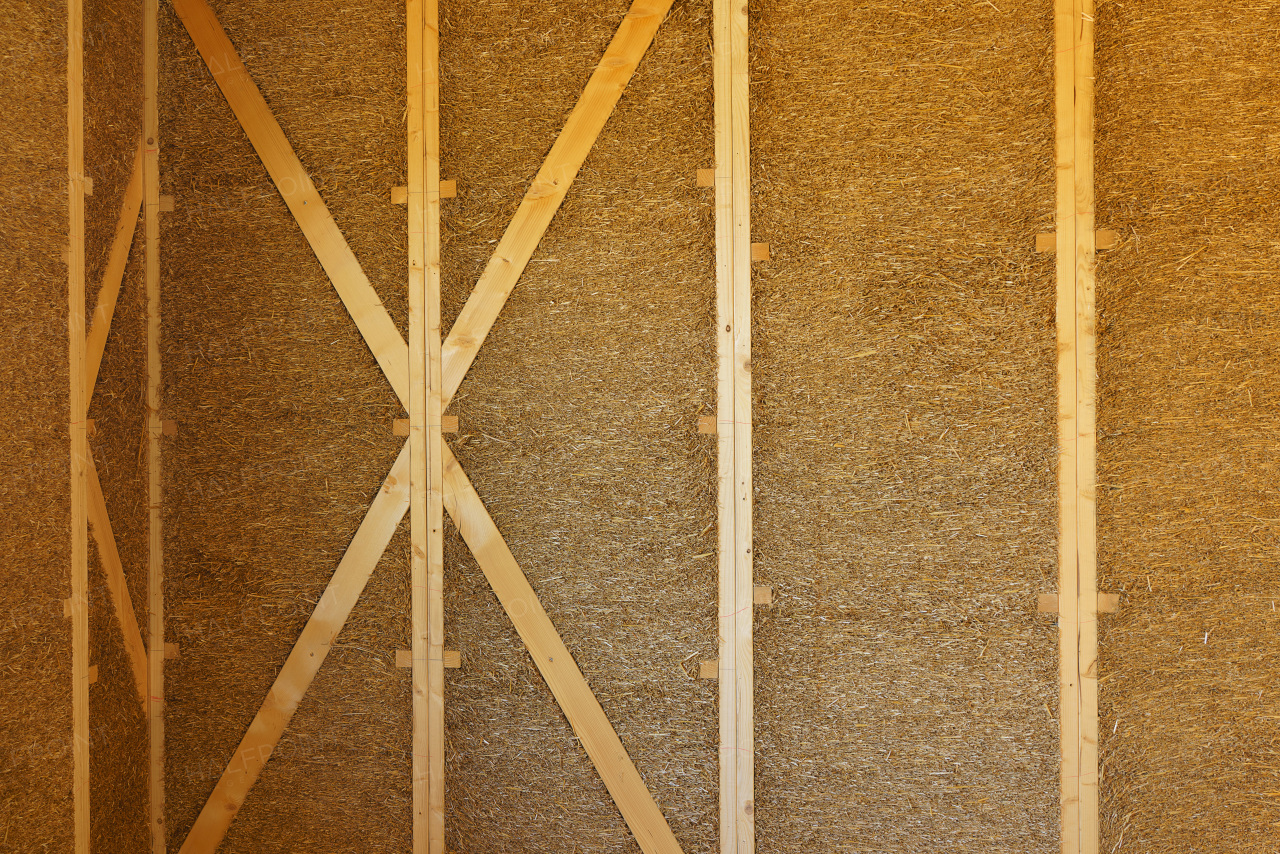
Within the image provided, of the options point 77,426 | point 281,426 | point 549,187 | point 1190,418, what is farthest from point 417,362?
point 1190,418

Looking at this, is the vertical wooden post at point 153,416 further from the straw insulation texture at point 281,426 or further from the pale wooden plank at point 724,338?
the pale wooden plank at point 724,338

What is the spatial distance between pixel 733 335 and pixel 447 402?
98 cm

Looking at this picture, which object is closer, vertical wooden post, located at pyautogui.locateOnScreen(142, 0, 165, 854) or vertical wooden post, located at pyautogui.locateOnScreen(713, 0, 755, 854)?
vertical wooden post, located at pyautogui.locateOnScreen(713, 0, 755, 854)

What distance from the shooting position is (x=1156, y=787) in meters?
1.87

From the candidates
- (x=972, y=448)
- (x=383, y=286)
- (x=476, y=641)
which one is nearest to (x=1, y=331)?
(x=383, y=286)

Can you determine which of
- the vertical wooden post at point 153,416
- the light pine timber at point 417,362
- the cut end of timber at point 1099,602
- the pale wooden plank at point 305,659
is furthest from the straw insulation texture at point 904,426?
the vertical wooden post at point 153,416

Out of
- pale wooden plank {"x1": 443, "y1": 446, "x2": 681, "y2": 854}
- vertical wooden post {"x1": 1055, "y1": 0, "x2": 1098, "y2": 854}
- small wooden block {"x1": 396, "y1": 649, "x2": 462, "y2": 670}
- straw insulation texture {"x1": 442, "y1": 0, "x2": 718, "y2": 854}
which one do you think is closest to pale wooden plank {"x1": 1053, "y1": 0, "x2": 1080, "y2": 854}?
vertical wooden post {"x1": 1055, "y1": 0, "x2": 1098, "y2": 854}

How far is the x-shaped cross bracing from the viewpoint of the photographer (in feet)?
6.72

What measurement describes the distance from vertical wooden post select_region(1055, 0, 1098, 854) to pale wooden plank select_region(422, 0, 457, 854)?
6.33ft

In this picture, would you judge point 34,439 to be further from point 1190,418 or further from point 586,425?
point 1190,418

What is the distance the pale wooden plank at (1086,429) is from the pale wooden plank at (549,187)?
129 cm

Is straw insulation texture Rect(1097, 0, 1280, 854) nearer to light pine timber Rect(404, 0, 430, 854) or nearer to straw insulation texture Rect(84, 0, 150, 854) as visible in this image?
light pine timber Rect(404, 0, 430, 854)

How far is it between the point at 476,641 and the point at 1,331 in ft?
5.09

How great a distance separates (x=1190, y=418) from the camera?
188 centimetres
